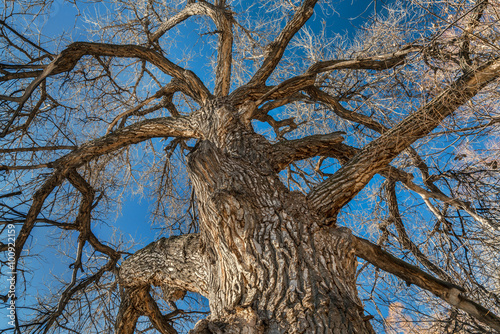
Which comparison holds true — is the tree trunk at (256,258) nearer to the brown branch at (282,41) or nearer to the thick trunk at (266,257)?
the thick trunk at (266,257)

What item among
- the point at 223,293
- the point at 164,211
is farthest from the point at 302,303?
the point at 164,211

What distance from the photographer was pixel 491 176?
2965 mm

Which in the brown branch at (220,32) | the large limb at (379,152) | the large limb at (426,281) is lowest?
the large limb at (426,281)

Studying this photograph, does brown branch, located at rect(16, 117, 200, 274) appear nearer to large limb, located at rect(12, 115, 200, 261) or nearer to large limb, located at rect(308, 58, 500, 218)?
large limb, located at rect(12, 115, 200, 261)

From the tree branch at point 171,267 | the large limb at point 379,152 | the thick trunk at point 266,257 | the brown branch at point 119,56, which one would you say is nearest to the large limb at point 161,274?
the tree branch at point 171,267

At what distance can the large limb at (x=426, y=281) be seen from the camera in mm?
2400

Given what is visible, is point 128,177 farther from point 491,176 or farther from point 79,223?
point 491,176

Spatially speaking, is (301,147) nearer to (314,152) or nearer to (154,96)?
(314,152)

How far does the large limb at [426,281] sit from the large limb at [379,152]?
34 centimetres

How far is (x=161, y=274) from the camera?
3020 mm

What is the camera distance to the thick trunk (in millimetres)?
1830

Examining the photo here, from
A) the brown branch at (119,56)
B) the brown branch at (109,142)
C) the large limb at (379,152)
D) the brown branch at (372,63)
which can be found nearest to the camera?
the large limb at (379,152)

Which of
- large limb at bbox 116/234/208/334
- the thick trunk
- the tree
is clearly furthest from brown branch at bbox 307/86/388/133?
large limb at bbox 116/234/208/334

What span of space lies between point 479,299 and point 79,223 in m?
3.99
